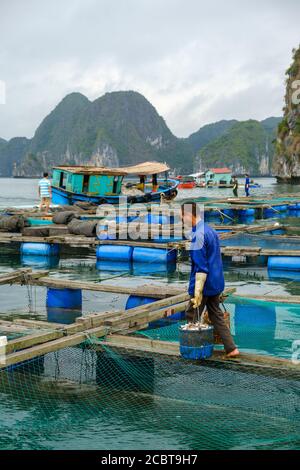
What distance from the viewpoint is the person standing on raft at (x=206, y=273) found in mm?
7133

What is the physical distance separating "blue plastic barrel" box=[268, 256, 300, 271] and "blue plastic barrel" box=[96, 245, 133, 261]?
4652 millimetres

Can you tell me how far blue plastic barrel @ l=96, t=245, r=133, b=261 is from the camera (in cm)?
1922

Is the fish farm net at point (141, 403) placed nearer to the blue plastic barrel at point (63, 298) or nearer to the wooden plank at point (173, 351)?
the wooden plank at point (173, 351)

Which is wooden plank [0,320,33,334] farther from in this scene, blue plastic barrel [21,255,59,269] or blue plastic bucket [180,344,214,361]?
blue plastic barrel [21,255,59,269]

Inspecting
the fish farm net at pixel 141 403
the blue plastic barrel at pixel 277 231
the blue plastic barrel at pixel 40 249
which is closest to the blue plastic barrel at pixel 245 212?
the blue plastic barrel at pixel 277 231

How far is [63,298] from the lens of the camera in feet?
41.7

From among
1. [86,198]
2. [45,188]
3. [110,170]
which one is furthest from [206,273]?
[110,170]

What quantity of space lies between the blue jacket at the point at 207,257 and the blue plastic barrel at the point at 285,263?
399 inches

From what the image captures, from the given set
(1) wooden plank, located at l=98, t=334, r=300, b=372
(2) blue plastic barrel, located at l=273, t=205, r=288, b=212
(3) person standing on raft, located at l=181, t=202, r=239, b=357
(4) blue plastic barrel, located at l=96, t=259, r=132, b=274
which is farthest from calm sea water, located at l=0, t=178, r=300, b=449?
(2) blue plastic barrel, located at l=273, t=205, r=288, b=212

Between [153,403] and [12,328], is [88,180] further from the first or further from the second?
[153,403]

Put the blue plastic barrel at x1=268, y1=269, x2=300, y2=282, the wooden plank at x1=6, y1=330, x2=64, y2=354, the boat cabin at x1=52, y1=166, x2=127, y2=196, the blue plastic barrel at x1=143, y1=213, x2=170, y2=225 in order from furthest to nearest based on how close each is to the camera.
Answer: the boat cabin at x1=52, y1=166, x2=127, y2=196, the blue plastic barrel at x1=143, y1=213, x2=170, y2=225, the blue plastic barrel at x1=268, y1=269, x2=300, y2=282, the wooden plank at x1=6, y1=330, x2=64, y2=354

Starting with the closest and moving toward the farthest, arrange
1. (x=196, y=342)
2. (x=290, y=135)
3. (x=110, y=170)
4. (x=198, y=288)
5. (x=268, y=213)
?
(x=198, y=288) → (x=196, y=342) → (x=268, y=213) → (x=110, y=170) → (x=290, y=135)

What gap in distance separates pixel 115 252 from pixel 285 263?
18.3 feet
